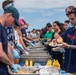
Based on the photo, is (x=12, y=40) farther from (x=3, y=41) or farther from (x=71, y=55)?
(x=3, y=41)

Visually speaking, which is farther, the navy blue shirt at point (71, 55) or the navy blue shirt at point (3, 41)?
the navy blue shirt at point (71, 55)

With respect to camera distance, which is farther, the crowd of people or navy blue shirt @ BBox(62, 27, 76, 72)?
navy blue shirt @ BBox(62, 27, 76, 72)

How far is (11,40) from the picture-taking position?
4621mm

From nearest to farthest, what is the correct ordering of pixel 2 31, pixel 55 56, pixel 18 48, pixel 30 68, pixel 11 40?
pixel 2 31, pixel 30 68, pixel 11 40, pixel 18 48, pixel 55 56

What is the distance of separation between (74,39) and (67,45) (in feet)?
0.44

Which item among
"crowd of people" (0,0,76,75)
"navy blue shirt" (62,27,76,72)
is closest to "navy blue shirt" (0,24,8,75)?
"crowd of people" (0,0,76,75)

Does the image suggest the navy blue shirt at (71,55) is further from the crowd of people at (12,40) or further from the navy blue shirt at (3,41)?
the navy blue shirt at (3,41)

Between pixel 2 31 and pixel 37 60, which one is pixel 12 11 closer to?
pixel 2 31

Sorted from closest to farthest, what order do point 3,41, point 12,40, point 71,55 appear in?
1. point 3,41
2. point 71,55
3. point 12,40

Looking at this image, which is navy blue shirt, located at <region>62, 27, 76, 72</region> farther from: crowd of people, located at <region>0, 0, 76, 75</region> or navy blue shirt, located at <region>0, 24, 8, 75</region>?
navy blue shirt, located at <region>0, 24, 8, 75</region>

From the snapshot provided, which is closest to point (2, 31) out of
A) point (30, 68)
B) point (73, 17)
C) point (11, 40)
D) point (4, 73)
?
point (4, 73)

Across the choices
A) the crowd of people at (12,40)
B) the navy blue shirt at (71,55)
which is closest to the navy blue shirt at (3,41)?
the crowd of people at (12,40)

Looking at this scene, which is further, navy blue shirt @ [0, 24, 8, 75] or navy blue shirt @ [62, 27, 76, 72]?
navy blue shirt @ [62, 27, 76, 72]

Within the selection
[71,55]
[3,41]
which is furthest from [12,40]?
[3,41]
